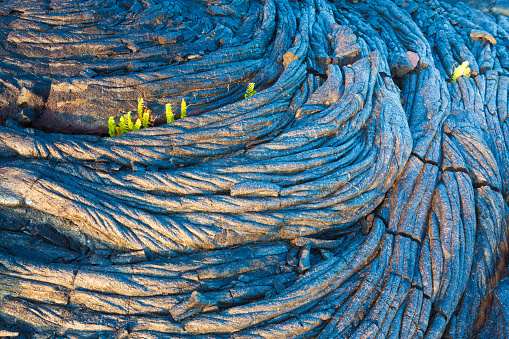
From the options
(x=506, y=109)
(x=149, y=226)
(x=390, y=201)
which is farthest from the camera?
(x=506, y=109)

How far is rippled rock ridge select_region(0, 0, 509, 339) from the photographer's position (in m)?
5.14

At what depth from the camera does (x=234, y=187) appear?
6031 mm

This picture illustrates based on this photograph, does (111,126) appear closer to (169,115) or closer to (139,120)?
(139,120)

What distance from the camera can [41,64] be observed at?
7.43m

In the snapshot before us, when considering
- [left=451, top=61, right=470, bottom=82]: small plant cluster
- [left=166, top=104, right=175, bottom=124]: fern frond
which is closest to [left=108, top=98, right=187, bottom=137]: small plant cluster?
[left=166, top=104, right=175, bottom=124]: fern frond

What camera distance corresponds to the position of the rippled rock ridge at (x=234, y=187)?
514 centimetres

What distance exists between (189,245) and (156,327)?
49.0 inches

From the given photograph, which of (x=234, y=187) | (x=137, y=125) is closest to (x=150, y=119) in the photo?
(x=137, y=125)

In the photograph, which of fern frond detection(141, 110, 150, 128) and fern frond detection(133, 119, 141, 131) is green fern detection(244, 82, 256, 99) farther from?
fern frond detection(133, 119, 141, 131)

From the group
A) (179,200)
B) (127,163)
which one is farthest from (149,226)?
(127,163)

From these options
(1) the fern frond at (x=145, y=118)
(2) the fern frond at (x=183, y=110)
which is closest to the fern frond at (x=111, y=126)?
(1) the fern frond at (x=145, y=118)

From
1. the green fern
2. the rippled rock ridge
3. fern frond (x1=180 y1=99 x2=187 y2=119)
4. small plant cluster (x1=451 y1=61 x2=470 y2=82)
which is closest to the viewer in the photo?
the rippled rock ridge

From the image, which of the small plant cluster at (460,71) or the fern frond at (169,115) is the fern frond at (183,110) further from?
the small plant cluster at (460,71)

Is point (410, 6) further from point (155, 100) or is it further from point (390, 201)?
point (155, 100)
